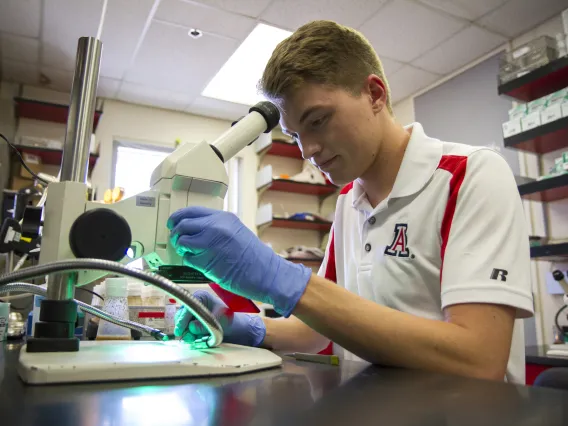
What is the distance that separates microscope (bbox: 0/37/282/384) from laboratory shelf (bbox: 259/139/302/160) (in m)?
3.35

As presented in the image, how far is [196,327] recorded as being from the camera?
0.87 metres

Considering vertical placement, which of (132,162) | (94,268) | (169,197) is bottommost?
(94,268)

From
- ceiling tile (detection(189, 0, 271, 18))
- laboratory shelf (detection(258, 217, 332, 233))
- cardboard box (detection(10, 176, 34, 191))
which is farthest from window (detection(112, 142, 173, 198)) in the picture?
ceiling tile (detection(189, 0, 271, 18))

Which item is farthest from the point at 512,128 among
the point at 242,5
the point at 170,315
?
the point at 170,315

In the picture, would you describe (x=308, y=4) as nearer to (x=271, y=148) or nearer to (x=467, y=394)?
(x=271, y=148)

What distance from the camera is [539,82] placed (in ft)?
Answer: 8.25

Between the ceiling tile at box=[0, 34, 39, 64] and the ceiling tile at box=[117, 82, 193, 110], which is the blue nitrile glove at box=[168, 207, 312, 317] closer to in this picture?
the ceiling tile at box=[0, 34, 39, 64]

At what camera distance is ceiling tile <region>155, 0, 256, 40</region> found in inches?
106

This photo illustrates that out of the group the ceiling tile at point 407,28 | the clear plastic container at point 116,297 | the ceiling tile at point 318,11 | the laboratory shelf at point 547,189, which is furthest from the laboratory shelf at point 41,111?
the laboratory shelf at point 547,189

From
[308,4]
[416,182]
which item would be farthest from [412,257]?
[308,4]

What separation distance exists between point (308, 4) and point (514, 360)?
2405mm

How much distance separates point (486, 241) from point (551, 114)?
191cm

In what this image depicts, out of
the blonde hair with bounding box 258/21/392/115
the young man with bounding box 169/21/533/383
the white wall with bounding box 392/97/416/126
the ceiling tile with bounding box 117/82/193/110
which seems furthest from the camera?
the white wall with bounding box 392/97/416/126

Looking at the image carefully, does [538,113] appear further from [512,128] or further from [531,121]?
[512,128]
